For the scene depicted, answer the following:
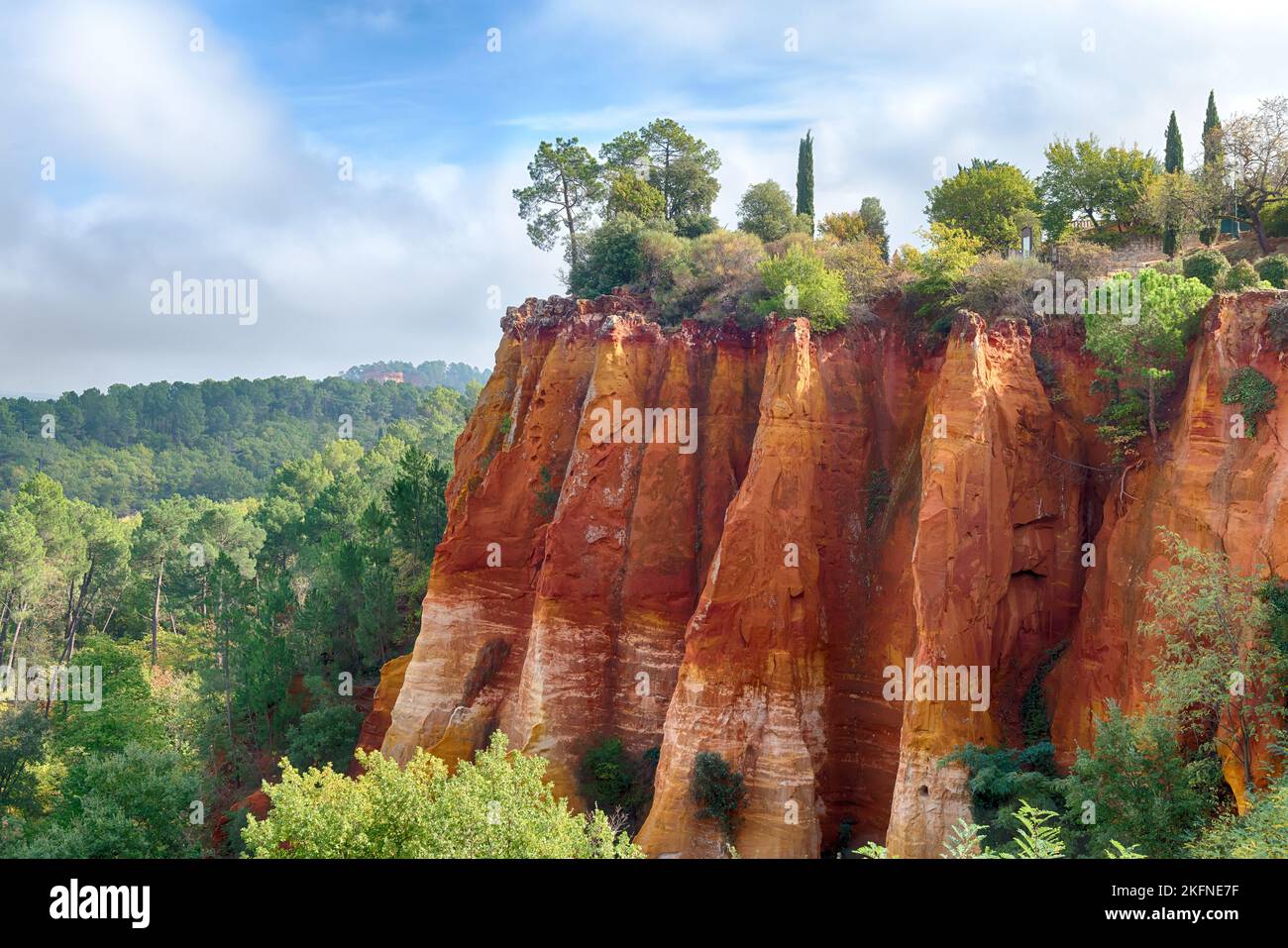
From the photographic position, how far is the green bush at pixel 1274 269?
25.4 metres

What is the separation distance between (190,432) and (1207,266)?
14940 centimetres

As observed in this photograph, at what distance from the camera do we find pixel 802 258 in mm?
27734

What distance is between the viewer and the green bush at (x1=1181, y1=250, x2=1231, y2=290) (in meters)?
25.0

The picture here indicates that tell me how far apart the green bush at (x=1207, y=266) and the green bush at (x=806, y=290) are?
842 centimetres

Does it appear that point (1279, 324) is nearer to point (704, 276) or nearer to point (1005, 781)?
point (1005, 781)

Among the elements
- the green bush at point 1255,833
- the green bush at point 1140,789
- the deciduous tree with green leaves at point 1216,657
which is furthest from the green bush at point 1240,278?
the green bush at point 1255,833

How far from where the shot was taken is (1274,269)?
25.8 metres

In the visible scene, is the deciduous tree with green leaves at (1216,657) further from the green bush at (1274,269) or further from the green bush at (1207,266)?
the green bush at (1274,269)

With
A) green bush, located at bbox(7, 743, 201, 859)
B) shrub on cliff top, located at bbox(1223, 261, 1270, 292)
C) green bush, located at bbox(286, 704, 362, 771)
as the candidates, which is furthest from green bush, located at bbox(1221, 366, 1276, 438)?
green bush, located at bbox(286, 704, 362, 771)

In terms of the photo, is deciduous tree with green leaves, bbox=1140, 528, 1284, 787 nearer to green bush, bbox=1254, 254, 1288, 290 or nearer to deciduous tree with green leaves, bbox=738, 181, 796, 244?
green bush, bbox=1254, 254, 1288, 290

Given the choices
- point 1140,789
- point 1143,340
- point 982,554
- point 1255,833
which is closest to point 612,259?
point 982,554
